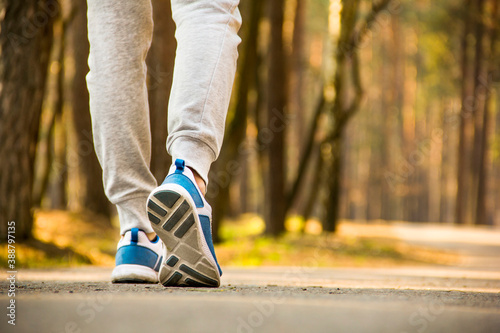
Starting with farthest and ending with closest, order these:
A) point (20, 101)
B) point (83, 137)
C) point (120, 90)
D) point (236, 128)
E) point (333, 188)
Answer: point (83, 137) < point (333, 188) < point (236, 128) < point (20, 101) < point (120, 90)

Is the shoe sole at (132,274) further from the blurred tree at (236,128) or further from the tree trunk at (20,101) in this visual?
the blurred tree at (236,128)

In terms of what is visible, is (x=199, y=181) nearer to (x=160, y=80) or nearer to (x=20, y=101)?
(x=20, y=101)

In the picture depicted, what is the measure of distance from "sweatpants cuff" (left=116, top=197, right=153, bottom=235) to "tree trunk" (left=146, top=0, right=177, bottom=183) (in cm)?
618

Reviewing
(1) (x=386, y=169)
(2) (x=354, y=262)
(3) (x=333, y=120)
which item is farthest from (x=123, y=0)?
(1) (x=386, y=169)

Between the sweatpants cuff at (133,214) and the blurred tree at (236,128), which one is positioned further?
the blurred tree at (236,128)

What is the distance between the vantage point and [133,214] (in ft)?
7.15

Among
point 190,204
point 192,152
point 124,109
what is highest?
point 124,109

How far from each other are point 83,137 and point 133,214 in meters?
10.6

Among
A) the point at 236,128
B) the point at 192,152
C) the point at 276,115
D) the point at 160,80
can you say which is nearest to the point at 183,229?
the point at 192,152

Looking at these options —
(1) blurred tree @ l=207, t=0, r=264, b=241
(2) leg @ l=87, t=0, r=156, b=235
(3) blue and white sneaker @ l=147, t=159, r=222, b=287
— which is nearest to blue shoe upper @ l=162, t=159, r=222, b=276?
(3) blue and white sneaker @ l=147, t=159, r=222, b=287

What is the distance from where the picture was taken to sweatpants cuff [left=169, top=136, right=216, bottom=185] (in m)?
1.88

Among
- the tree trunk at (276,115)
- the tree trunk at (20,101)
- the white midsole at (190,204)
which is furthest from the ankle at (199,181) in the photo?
the tree trunk at (276,115)

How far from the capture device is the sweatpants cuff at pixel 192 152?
1875mm

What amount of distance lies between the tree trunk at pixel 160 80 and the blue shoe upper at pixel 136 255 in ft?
20.4
